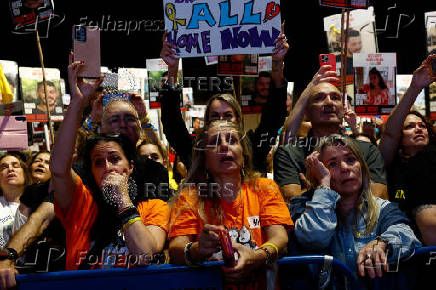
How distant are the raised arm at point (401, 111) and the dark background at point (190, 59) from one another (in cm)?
772

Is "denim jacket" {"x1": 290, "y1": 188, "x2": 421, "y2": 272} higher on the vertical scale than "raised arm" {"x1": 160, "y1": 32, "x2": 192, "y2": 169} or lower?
lower

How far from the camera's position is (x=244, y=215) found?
245 cm

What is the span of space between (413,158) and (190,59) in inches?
348

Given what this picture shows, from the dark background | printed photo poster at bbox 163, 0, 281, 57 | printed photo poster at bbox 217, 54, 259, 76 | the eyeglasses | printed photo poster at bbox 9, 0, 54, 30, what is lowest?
the eyeglasses

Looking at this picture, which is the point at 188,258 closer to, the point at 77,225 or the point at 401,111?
the point at 77,225

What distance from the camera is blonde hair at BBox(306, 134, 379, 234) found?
250 centimetres

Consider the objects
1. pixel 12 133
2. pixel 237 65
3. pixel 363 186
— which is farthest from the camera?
pixel 237 65

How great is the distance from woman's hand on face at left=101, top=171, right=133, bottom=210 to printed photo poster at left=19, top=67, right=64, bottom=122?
3.97m

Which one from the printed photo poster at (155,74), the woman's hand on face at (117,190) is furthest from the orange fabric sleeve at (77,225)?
the printed photo poster at (155,74)

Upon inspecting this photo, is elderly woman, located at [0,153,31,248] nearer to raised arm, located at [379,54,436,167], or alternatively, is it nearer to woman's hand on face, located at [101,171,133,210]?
woman's hand on face, located at [101,171,133,210]

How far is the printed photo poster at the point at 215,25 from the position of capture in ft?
11.9

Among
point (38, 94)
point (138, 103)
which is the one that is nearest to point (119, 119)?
point (138, 103)

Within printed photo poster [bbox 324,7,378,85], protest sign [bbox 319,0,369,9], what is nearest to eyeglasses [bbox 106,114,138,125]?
protest sign [bbox 319,0,369,9]

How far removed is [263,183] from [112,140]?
2.56 feet
